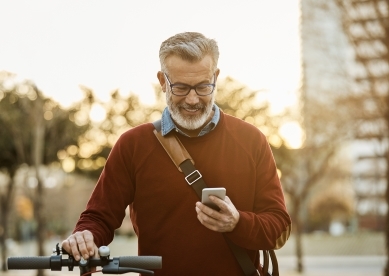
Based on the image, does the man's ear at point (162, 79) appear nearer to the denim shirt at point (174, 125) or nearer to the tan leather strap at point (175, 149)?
the denim shirt at point (174, 125)

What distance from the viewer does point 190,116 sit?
3.20 meters

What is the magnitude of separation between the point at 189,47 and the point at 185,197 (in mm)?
674

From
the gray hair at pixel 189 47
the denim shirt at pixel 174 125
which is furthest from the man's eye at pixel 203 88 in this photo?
the denim shirt at pixel 174 125

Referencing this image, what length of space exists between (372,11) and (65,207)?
170 ft

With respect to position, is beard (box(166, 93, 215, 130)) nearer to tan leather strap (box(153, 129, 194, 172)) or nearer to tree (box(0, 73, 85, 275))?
tan leather strap (box(153, 129, 194, 172))

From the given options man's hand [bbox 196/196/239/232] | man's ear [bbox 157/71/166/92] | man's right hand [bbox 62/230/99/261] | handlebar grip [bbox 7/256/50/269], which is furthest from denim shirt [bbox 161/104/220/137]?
handlebar grip [bbox 7/256/50/269]

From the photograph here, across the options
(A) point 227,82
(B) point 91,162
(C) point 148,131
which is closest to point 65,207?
(B) point 91,162

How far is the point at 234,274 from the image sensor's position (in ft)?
10.5

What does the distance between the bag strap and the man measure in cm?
A: 4

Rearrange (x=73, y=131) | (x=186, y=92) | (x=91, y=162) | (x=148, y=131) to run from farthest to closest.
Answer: (x=91, y=162) < (x=73, y=131) < (x=148, y=131) < (x=186, y=92)

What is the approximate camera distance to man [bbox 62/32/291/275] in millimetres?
3145

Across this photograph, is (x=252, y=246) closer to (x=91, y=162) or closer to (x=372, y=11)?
(x=372, y=11)

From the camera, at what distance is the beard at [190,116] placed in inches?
125

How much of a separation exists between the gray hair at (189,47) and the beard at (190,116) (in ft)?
0.55
